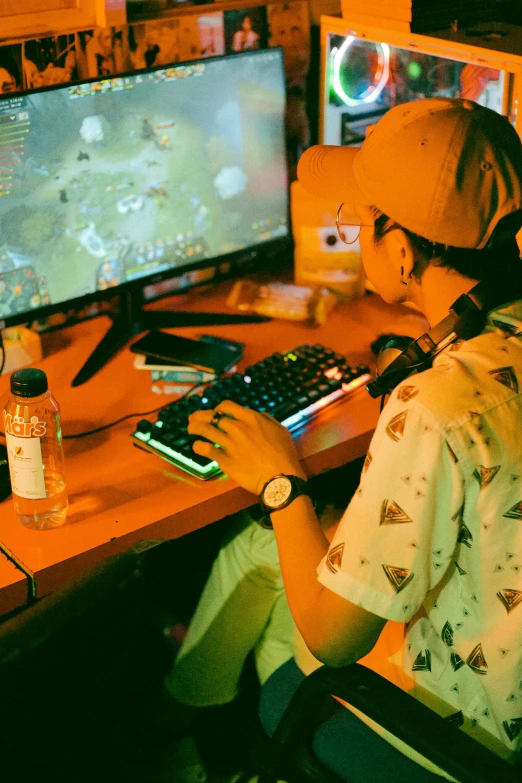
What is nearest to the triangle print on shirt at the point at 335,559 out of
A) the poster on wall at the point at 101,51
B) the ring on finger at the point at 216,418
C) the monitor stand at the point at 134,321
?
the ring on finger at the point at 216,418

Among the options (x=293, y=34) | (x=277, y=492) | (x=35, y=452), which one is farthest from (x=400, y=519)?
(x=293, y=34)

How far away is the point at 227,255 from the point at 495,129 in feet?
2.70

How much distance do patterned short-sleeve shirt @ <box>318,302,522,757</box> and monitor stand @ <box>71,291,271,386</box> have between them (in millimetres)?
744

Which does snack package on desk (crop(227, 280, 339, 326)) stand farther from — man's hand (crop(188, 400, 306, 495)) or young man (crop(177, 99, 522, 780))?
young man (crop(177, 99, 522, 780))

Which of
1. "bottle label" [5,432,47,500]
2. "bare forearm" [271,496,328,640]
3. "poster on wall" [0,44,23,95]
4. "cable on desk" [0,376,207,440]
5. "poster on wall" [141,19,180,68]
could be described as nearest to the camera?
"bare forearm" [271,496,328,640]

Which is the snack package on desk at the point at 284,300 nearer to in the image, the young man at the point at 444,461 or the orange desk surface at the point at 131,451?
the orange desk surface at the point at 131,451

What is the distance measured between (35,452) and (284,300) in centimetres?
78

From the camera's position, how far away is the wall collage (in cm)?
156

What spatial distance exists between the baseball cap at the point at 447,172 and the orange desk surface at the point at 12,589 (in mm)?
634

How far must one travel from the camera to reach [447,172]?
0.98 metres

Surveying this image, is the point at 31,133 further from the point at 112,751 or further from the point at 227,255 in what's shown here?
the point at 112,751

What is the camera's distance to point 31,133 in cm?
143

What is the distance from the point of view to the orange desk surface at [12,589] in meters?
1.08

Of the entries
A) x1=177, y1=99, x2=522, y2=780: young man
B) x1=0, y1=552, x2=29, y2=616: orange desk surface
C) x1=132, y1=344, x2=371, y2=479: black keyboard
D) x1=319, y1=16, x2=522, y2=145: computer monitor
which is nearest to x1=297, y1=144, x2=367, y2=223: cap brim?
x1=177, y1=99, x2=522, y2=780: young man
